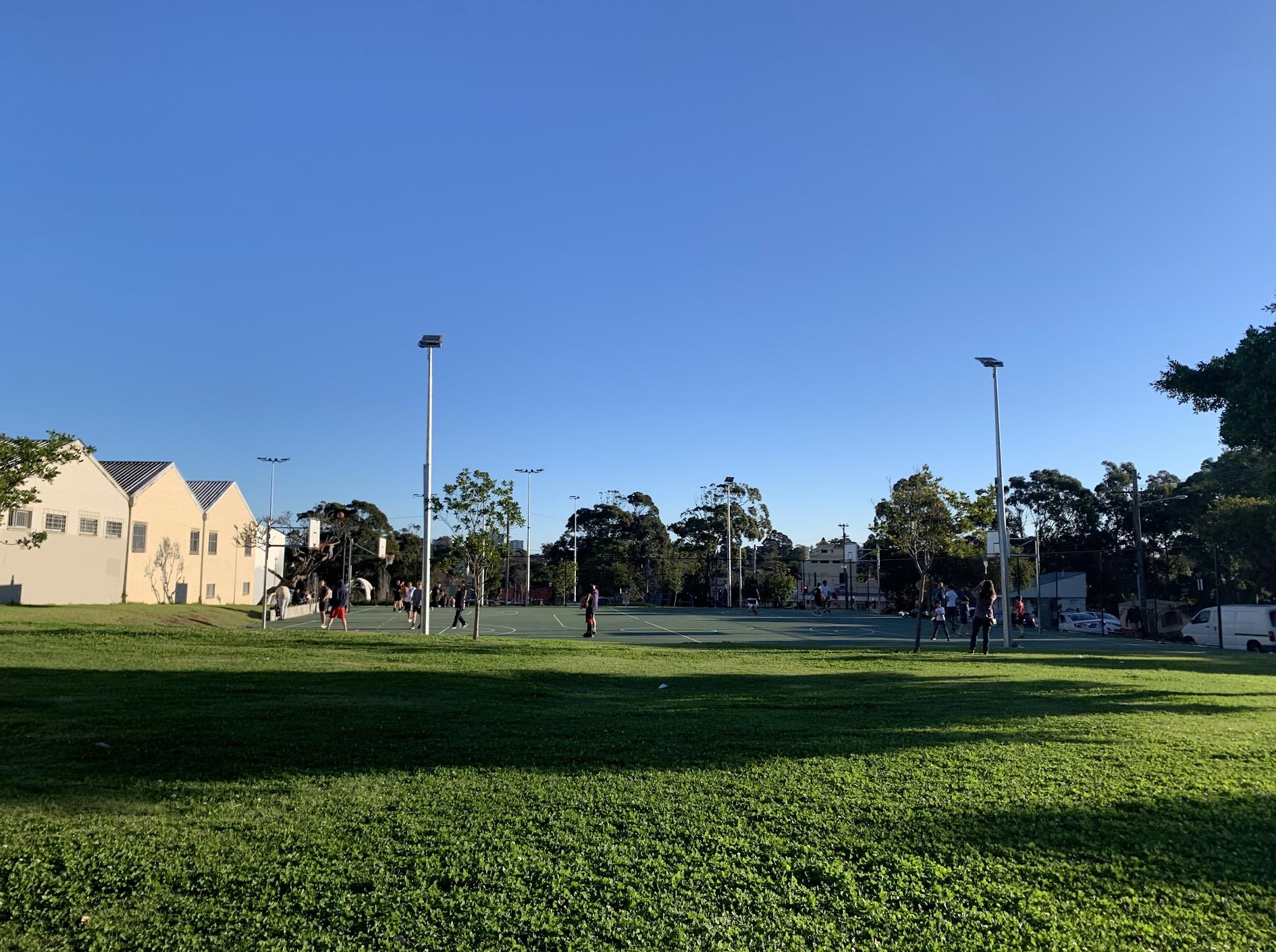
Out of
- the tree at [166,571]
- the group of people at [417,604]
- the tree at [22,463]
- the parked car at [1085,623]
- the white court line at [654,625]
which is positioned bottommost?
the parked car at [1085,623]

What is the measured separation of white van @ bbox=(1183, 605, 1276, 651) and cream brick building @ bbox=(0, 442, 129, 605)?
45.7 metres

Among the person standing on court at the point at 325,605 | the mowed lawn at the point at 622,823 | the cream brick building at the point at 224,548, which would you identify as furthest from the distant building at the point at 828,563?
the mowed lawn at the point at 622,823

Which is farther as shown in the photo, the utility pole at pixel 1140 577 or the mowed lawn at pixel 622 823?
the utility pole at pixel 1140 577

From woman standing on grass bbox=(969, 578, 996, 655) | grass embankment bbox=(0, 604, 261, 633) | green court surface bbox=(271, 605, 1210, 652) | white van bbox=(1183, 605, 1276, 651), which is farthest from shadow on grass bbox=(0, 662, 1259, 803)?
white van bbox=(1183, 605, 1276, 651)

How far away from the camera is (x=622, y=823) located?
491 cm

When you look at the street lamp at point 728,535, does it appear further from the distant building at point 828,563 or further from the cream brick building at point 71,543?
the cream brick building at point 71,543

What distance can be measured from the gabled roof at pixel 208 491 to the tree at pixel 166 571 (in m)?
4.29

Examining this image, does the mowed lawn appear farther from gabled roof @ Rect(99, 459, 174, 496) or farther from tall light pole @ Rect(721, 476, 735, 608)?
tall light pole @ Rect(721, 476, 735, 608)

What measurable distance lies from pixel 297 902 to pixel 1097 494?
8190cm

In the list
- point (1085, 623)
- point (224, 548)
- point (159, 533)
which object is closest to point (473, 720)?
point (1085, 623)

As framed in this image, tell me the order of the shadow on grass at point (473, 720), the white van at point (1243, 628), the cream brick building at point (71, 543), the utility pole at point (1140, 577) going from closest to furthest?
the shadow on grass at point (473, 720), the white van at point (1243, 628), the cream brick building at point (71, 543), the utility pole at point (1140, 577)

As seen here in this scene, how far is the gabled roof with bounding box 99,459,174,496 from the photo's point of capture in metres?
44.7

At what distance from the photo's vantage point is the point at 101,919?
3.57 metres

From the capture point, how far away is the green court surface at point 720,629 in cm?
2706
